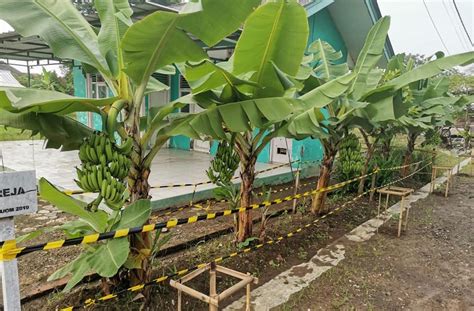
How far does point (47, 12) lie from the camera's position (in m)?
2.46

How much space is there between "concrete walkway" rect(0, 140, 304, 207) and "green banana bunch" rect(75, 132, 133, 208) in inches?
127

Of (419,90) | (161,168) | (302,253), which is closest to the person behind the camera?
(302,253)

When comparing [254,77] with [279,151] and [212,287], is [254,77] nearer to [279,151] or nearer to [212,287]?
[212,287]

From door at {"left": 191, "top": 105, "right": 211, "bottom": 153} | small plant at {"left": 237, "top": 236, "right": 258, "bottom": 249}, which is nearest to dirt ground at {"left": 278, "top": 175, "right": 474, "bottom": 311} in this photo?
small plant at {"left": 237, "top": 236, "right": 258, "bottom": 249}

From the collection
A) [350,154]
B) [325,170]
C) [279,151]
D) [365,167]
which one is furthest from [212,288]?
[279,151]

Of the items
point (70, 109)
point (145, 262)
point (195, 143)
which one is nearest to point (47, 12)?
point (70, 109)

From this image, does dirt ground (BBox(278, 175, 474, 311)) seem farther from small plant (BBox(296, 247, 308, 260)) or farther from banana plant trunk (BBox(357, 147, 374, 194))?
banana plant trunk (BBox(357, 147, 374, 194))

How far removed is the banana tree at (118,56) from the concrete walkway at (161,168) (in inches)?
117

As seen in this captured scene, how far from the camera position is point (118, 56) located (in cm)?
247

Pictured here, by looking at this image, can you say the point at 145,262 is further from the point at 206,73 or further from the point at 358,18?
the point at 358,18

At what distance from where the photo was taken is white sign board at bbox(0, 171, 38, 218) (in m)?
1.71

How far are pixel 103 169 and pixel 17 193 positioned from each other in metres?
0.51

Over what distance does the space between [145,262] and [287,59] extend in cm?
213

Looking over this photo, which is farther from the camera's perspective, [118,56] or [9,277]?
[118,56]
